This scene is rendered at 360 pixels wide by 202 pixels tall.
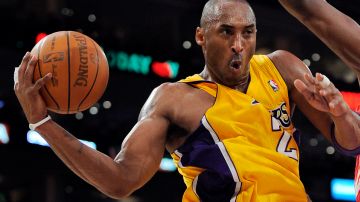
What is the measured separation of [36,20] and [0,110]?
58.1 inches

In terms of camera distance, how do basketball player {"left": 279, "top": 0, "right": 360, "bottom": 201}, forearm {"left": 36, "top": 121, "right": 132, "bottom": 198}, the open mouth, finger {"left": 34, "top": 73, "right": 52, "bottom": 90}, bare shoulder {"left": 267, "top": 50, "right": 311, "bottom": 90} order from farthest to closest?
bare shoulder {"left": 267, "top": 50, "right": 311, "bottom": 90} < the open mouth < basketball player {"left": 279, "top": 0, "right": 360, "bottom": 201} < forearm {"left": 36, "top": 121, "right": 132, "bottom": 198} < finger {"left": 34, "top": 73, "right": 52, "bottom": 90}

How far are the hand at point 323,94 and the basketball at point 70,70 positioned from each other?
862mm

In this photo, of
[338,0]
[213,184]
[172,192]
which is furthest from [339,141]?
[338,0]

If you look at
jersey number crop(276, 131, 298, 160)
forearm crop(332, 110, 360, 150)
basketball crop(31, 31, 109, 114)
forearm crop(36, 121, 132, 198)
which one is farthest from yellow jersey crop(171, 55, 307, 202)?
basketball crop(31, 31, 109, 114)

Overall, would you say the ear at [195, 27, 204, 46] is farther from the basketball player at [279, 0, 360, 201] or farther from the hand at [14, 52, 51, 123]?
the hand at [14, 52, 51, 123]

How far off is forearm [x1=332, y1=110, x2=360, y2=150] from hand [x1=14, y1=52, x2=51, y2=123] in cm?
127

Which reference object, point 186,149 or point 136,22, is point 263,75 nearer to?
point 186,149

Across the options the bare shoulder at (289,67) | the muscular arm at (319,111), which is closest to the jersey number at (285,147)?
the muscular arm at (319,111)

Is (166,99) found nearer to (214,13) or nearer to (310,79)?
(214,13)

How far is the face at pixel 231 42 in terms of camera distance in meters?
3.35

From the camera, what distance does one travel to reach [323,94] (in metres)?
2.89

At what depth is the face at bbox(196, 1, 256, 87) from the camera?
11.0 ft

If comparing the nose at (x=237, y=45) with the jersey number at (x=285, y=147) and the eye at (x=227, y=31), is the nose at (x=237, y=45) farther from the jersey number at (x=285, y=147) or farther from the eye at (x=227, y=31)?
the jersey number at (x=285, y=147)

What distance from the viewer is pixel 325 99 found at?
115 inches
